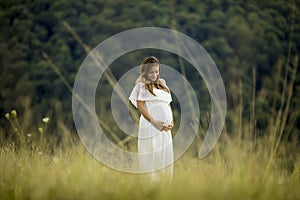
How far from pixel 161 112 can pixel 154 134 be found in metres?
0.22

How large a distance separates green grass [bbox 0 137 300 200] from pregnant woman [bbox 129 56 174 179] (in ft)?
1.69

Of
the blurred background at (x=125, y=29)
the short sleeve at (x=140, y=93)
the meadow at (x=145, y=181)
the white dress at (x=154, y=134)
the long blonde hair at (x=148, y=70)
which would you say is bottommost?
the meadow at (x=145, y=181)

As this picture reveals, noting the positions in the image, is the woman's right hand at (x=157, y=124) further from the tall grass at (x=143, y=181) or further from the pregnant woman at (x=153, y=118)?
the tall grass at (x=143, y=181)

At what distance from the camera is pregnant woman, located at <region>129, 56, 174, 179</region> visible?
15.7ft

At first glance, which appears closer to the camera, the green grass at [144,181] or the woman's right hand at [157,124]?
the green grass at [144,181]

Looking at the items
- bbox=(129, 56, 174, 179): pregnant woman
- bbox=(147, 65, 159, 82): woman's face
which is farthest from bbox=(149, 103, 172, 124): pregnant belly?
bbox=(147, 65, 159, 82): woman's face

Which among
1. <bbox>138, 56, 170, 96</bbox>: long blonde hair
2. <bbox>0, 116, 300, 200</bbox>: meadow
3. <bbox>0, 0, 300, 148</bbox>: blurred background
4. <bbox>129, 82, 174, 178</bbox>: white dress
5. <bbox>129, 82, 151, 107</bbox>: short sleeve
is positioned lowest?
<bbox>0, 116, 300, 200</bbox>: meadow

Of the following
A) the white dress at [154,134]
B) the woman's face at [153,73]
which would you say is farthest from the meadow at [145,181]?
the woman's face at [153,73]

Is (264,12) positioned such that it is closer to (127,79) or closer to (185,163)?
(127,79)

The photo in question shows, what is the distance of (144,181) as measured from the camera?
369cm

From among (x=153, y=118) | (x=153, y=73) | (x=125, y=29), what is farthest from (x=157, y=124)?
(x=125, y=29)

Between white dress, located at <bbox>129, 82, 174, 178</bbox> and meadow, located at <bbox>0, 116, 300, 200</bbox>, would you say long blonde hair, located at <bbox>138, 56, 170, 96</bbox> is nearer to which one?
white dress, located at <bbox>129, 82, 174, 178</bbox>

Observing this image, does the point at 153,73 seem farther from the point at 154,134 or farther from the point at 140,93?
the point at 154,134

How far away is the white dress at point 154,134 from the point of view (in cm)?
484
